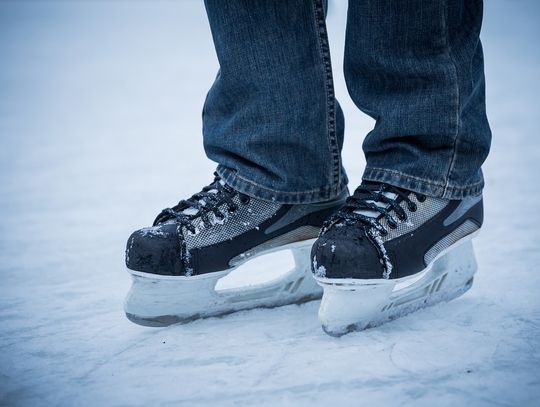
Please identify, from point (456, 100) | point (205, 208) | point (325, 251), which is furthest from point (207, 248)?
point (456, 100)

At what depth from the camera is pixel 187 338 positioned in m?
0.72

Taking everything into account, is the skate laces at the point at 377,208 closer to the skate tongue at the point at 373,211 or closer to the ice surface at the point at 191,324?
the skate tongue at the point at 373,211

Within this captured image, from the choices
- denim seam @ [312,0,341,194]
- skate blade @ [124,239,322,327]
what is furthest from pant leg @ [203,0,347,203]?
skate blade @ [124,239,322,327]

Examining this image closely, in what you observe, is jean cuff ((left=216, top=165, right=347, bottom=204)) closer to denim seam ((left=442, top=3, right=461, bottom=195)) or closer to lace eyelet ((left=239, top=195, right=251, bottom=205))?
lace eyelet ((left=239, top=195, right=251, bottom=205))

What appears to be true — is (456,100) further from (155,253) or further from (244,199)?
(155,253)

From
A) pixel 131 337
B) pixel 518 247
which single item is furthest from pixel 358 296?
pixel 518 247

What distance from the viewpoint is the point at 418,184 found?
0.73m

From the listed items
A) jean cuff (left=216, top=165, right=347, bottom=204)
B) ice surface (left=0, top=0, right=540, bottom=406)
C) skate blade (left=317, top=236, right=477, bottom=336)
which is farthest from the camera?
jean cuff (left=216, top=165, right=347, bottom=204)

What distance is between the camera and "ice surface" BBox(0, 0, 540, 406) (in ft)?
1.86

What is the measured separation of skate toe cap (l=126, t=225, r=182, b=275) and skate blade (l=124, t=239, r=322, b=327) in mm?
11

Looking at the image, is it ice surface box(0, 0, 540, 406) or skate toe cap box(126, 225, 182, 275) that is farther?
skate toe cap box(126, 225, 182, 275)

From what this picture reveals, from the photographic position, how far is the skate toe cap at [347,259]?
660 mm

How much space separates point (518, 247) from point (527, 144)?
1.29 metres

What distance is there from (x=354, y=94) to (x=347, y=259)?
277 mm
